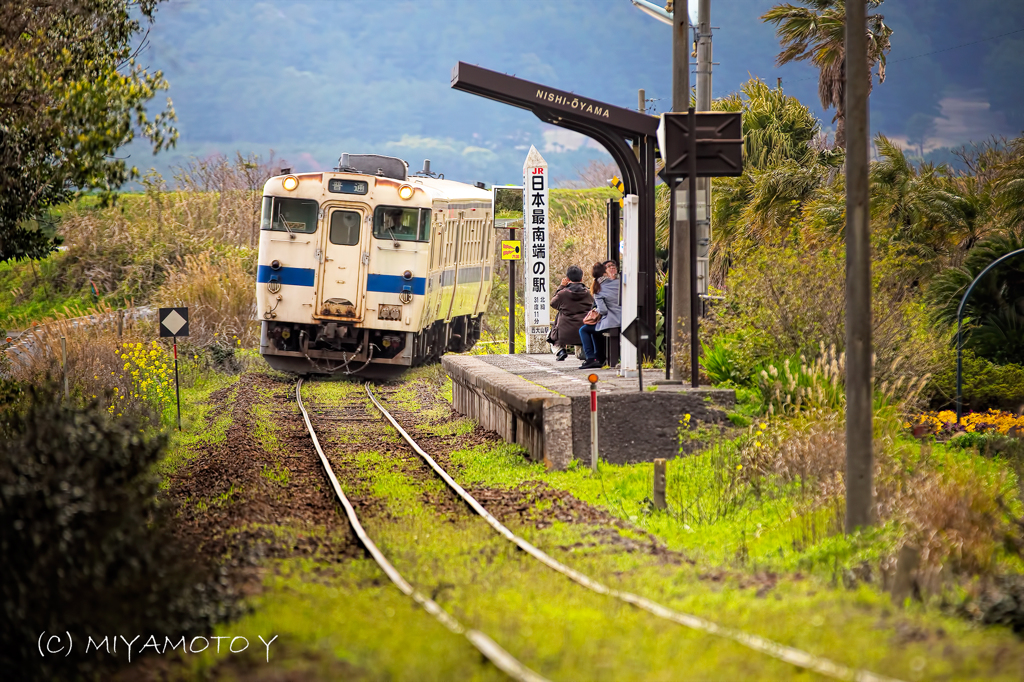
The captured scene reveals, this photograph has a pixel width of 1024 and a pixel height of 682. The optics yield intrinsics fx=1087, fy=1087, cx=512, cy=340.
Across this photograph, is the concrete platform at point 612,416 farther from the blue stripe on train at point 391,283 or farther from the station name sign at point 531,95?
the blue stripe on train at point 391,283

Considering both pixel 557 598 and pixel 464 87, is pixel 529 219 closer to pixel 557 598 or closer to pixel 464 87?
pixel 464 87

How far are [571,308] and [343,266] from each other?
492 cm

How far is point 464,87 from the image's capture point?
13.3 m

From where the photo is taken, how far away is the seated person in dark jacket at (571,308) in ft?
53.0

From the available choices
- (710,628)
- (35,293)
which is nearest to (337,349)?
(710,628)

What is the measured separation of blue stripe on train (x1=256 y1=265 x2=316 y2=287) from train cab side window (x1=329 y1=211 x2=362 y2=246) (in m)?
0.72

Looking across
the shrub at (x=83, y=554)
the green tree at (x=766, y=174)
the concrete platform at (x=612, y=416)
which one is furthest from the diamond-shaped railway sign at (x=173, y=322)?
the shrub at (x=83, y=554)

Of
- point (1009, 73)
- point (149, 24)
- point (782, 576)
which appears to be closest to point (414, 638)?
point (782, 576)

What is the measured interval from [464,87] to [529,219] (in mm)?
5459

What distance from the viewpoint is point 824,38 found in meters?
27.8

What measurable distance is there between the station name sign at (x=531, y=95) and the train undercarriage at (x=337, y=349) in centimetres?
719

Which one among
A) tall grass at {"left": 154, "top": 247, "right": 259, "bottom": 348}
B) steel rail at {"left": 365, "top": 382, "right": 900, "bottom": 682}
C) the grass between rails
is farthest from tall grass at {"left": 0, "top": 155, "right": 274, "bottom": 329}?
steel rail at {"left": 365, "top": 382, "right": 900, "bottom": 682}

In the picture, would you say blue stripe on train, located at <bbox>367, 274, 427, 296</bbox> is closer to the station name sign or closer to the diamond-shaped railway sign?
the diamond-shaped railway sign

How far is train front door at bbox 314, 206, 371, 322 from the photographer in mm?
19141
